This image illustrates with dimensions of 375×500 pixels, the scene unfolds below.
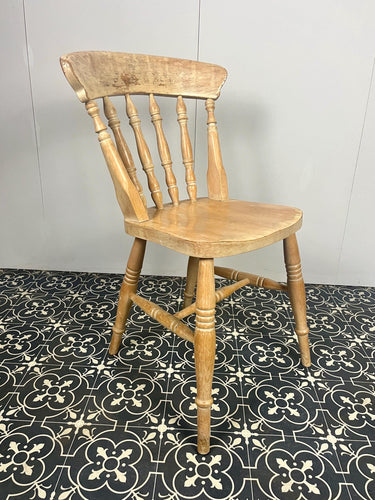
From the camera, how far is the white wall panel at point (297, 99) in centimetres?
146

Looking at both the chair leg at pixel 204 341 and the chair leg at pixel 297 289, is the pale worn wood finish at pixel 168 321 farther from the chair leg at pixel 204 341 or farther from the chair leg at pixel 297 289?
the chair leg at pixel 297 289

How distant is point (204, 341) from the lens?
0.88 m

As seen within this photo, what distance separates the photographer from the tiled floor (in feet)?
2.84

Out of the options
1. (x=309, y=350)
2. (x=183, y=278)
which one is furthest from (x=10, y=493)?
(x=183, y=278)

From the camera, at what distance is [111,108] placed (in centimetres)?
102

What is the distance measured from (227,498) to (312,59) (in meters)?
1.50

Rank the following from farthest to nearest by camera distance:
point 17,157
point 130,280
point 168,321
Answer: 1. point 17,157
2. point 130,280
3. point 168,321

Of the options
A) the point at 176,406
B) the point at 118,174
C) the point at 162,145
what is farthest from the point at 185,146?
the point at 176,406

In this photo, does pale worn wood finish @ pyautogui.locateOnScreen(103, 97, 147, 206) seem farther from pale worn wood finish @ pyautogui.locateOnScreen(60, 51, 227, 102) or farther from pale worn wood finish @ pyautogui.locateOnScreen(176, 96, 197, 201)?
pale worn wood finish @ pyautogui.locateOnScreen(176, 96, 197, 201)

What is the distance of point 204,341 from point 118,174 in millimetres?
454

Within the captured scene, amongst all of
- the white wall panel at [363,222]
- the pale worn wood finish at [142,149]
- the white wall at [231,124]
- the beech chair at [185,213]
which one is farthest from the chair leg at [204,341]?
the white wall panel at [363,222]

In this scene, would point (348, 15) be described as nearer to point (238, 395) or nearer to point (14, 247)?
point (238, 395)

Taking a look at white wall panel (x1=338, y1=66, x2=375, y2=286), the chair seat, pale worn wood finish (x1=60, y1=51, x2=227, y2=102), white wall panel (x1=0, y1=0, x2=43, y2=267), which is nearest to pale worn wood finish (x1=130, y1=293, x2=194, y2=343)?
the chair seat

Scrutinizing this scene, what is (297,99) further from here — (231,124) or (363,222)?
(363,222)
